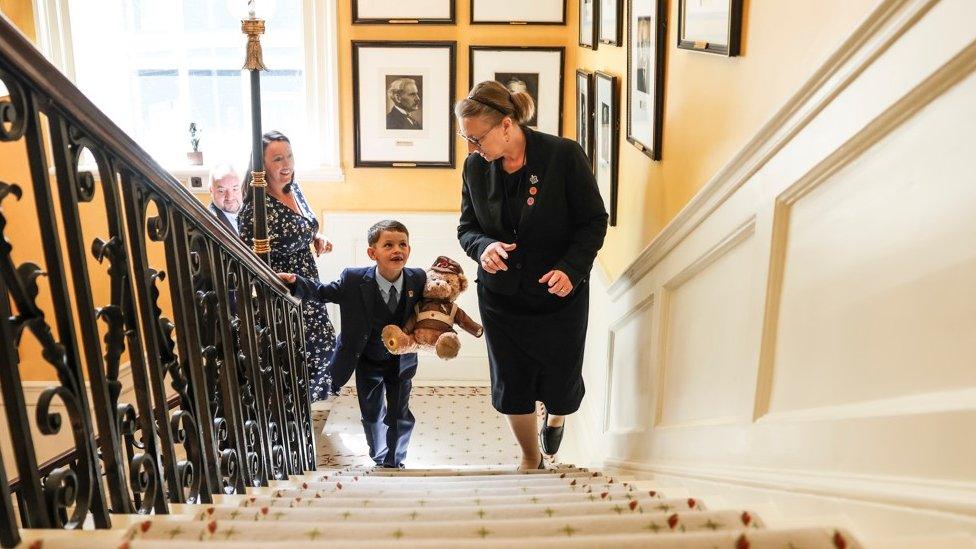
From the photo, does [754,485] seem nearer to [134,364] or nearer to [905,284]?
[905,284]

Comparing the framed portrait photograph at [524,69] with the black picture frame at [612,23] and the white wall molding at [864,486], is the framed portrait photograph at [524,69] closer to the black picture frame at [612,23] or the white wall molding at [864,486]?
the black picture frame at [612,23]

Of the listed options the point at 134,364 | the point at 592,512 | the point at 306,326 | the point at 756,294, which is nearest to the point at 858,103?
the point at 756,294

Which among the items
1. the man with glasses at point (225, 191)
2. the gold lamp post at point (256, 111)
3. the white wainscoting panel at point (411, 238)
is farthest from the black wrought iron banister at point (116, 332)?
the white wainscoting panel at point (411, 238)

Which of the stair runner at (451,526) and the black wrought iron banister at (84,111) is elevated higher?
the black wrought iron banister at (84,111)

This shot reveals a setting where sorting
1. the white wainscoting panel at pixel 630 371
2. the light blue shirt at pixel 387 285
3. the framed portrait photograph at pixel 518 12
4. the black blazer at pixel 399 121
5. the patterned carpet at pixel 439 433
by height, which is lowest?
A: the patterned carpet at pixel 439 433

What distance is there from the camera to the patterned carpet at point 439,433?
4.71 metres

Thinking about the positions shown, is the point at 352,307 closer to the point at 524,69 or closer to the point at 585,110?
the point at 585,110

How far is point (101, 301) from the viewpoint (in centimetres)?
539

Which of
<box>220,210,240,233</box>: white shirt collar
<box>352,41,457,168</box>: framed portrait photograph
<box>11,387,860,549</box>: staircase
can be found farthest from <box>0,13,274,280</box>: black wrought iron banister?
<box>352,41,457,168</box>: framed portrait photograph

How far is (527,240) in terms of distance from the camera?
3186 mm

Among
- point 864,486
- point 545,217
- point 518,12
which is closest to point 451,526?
point 864,486

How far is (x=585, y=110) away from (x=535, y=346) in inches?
76.4

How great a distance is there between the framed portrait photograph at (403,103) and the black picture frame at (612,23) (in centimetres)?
130

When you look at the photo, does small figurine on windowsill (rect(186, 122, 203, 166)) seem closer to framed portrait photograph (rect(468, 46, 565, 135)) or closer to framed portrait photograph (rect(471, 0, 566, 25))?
framed portrait photograph (rect(468, 46, 565, 135))
